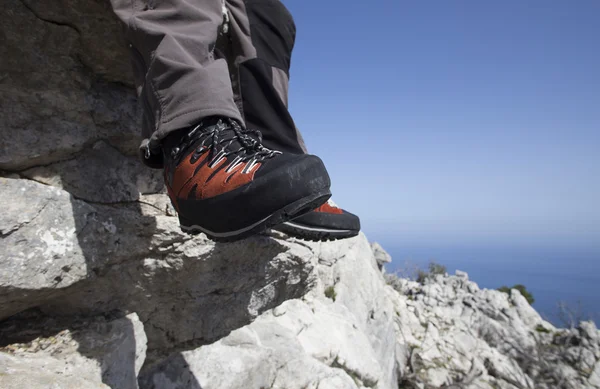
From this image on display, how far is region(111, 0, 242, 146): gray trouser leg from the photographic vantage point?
1248 millimetres

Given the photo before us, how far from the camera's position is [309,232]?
1.76 meters

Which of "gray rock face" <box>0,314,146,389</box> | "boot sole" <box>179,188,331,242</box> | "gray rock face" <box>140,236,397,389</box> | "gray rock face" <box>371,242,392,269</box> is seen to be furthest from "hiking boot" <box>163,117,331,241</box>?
"gray rock face" <box>371,242,392,269</box>

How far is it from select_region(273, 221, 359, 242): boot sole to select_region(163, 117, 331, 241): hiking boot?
0.47 meters

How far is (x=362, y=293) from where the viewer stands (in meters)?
5.81

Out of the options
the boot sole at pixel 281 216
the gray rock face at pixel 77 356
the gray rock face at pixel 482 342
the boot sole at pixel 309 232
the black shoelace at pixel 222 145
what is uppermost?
the black shoelace at pixel 222 145

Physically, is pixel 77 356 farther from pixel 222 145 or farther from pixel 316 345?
pixel 316 345

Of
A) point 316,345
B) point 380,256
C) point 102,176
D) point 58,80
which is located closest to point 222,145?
point 102,176

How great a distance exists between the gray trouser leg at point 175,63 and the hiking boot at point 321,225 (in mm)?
651

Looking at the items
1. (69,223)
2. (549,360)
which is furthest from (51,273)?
(549,360)

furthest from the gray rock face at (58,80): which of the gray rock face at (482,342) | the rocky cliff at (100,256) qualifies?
the gray rock face at (482,342)

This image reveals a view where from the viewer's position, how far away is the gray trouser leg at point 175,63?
1.25 metres

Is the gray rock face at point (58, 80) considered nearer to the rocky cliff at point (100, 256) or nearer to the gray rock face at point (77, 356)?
the rocky cliff at point (100, 256)

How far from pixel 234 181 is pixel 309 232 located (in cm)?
→ 65

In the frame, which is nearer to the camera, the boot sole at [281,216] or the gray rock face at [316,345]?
the boot sole at [281,216]
